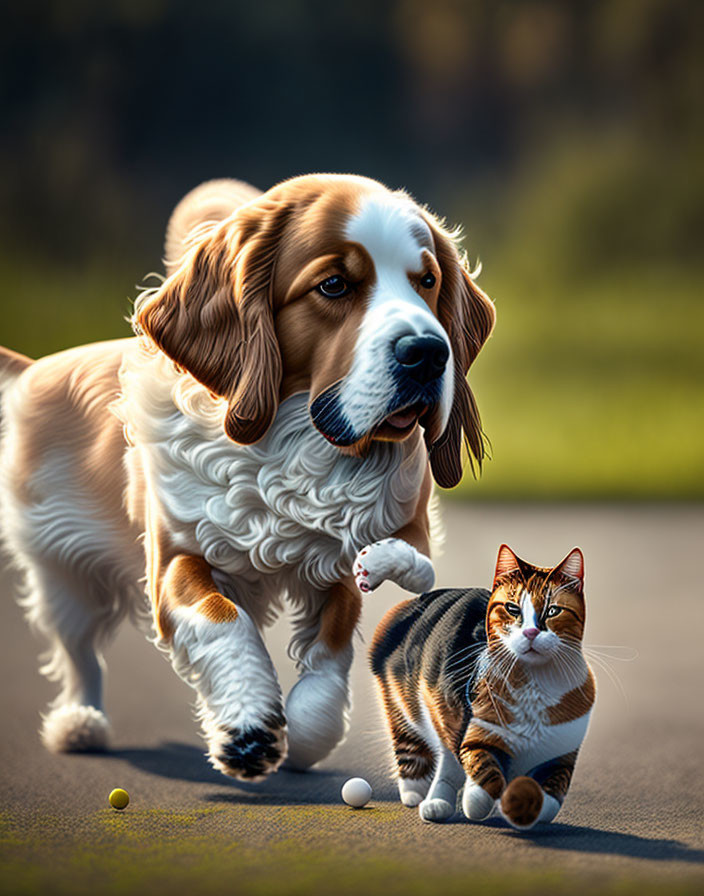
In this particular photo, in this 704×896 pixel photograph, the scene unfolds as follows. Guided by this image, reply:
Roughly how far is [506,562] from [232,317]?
2.24 feet

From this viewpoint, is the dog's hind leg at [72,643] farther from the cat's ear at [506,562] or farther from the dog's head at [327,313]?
the cat's ear at [506,562]

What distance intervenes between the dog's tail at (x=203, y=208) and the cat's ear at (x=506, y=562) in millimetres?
1094

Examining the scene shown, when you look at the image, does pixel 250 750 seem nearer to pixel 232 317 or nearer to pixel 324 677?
pixel 324 677

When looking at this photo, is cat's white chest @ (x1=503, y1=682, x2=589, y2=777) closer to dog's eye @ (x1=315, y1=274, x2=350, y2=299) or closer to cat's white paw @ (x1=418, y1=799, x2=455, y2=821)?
cat's white paw @ (x1=418, y1=799, x2=455, y2=821)

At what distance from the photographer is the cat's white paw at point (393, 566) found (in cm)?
226

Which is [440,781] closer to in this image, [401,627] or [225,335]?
[401,627]

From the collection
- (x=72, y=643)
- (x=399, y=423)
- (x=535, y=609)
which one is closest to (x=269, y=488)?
(x=399, y=423)

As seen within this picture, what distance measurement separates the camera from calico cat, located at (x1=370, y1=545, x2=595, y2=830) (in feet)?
7.12

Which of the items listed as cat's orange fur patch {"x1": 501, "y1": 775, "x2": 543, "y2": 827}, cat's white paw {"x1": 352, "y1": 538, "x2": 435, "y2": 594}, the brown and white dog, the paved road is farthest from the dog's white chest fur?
cat's orange fur patch {"x1": 501, "y1": 775, "x2": 543, "y2": 827}

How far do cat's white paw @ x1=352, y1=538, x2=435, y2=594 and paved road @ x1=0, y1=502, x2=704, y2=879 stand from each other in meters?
0.35

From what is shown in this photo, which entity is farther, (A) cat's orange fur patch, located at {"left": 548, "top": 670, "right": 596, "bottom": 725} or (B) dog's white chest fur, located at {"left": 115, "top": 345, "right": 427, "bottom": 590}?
(B) dog's white chest fur, located at {"left": 115, "top": 345, "right": 427, "bottom": 590}

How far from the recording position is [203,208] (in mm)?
3008

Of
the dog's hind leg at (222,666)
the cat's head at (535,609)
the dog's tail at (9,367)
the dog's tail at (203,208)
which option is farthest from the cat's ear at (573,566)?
the dog's tail at (9,367)

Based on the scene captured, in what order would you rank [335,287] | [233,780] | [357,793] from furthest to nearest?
[233,780], [357,793], [335,287]
